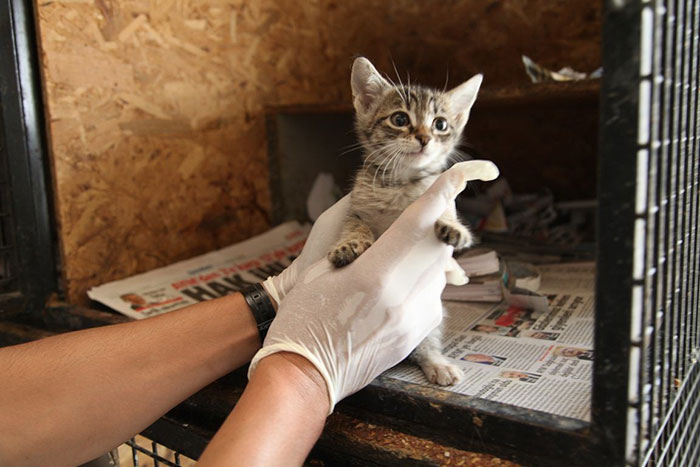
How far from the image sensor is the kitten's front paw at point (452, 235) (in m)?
0.91

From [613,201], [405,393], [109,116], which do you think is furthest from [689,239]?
[109,116]

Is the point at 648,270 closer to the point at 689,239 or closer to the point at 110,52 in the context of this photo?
the point at 689,239

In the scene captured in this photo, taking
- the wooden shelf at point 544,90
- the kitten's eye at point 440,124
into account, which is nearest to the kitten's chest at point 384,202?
the kitten's eye at point 440,124

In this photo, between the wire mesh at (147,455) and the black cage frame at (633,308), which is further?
the wire mesh at (147,455)

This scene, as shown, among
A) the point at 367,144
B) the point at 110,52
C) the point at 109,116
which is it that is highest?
the point at 110,52

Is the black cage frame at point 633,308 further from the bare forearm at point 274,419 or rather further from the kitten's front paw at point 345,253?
the kitten's front paw at point 345,253

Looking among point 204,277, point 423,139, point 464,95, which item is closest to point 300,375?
point 423,139

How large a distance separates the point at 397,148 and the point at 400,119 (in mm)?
107

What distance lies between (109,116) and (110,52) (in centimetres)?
18

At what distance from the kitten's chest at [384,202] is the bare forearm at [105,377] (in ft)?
1.09

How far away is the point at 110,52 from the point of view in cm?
152

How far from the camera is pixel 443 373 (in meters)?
0.96

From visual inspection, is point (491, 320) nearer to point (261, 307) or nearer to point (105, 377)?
point (261, 307)

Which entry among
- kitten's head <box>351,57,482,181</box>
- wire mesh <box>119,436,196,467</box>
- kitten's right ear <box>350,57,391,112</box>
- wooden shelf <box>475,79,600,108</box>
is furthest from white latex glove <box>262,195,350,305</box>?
wooden shelf <box>475,79,600,108</box>
